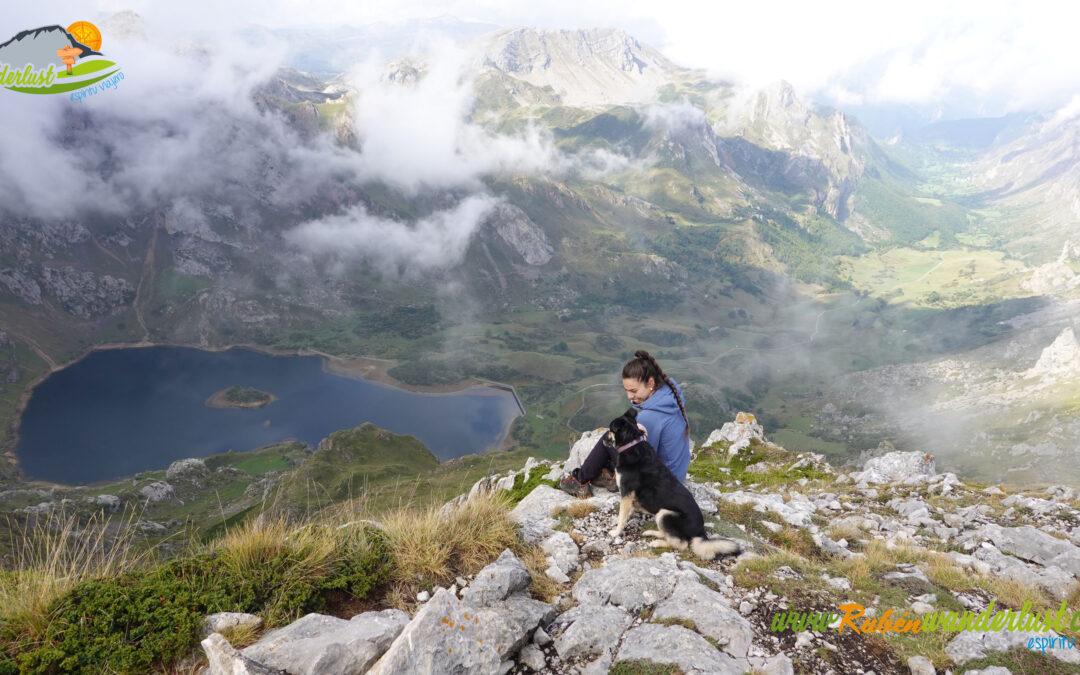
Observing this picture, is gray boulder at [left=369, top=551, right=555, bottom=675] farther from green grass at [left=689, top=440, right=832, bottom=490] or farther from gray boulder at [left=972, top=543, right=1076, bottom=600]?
green grass at [left=689, top=440, right=832, bottom=490]

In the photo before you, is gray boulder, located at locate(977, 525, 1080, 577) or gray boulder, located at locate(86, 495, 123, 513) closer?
gray boulder, located at locate(977, 525, 1080, 577)

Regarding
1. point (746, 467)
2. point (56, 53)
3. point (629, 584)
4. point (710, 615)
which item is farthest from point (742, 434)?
point (56, 53)

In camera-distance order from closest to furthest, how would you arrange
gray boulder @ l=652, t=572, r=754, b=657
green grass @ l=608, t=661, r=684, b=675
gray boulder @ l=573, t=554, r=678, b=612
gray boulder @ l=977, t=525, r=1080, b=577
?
green grass @ l=608, t=661, r=684, b=675 → gray boulder @ l=652, t=572, r=754, b=657 → gray boulder @ l=573, t=554, r=678, b=612 → gray boulder @ l=977, t=525, r=1080, b=577

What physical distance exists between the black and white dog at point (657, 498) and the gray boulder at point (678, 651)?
2596mm

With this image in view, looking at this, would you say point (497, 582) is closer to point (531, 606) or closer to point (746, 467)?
point (531, 606)

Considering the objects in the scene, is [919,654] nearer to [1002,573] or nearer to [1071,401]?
[1002,573]

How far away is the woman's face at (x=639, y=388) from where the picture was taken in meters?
9.12

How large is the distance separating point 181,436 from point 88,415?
4616 centimetres

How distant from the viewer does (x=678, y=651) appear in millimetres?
5391

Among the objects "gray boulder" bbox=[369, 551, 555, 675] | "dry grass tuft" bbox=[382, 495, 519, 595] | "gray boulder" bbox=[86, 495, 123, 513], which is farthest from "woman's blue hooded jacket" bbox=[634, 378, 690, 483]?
"gray boulder" bbox=[86, 495, 123, 513]

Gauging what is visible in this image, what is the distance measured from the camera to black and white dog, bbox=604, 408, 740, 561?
26.8 feet

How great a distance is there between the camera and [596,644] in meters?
5.72

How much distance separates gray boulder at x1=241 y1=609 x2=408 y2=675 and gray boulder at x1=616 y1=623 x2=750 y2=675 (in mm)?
2769

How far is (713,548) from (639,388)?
10.0ft
